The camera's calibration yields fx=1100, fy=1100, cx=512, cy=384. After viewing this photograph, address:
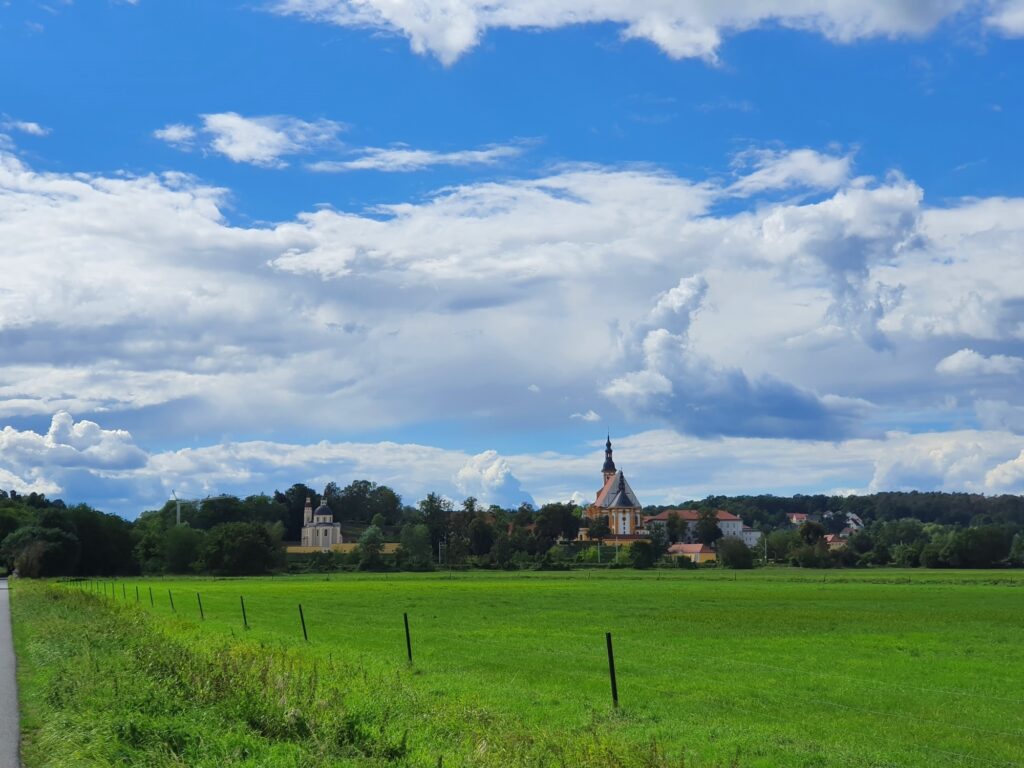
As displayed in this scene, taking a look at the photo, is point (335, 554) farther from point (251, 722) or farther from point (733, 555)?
point (251, 722)

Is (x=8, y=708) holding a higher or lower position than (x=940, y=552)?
higher

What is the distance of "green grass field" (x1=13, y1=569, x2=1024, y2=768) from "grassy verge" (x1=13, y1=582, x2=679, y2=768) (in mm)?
51

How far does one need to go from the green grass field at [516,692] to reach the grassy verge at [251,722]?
5 cm

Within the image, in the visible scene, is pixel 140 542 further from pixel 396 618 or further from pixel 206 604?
pixel 396 618

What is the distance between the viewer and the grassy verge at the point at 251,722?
43.6 feet

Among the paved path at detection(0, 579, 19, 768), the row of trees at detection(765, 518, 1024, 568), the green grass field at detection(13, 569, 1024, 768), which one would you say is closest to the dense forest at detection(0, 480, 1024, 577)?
the row of trees at detection(765, 518, 1024, 568)

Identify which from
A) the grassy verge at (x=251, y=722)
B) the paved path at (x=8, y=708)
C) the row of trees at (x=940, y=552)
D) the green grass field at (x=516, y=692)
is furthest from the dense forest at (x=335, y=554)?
the grassy verge at (x=251, y=722)

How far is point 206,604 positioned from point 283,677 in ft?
161

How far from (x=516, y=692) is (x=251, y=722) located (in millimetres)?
9098

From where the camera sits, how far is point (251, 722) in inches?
590

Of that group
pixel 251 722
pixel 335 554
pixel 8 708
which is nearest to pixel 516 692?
pixel 251 722

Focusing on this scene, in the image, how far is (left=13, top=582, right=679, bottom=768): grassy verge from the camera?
13281 mm

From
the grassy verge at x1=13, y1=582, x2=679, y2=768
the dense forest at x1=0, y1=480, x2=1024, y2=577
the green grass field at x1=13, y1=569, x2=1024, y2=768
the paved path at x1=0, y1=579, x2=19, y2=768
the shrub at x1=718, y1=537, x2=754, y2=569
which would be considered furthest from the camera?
the shrub at x1=718, y1=537, x2=754, y2=569

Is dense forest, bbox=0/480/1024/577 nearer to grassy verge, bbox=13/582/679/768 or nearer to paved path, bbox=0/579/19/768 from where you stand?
paved path, bbox=0/579/19/768
